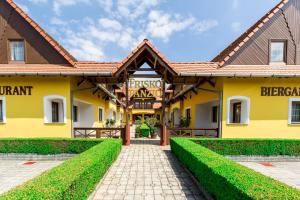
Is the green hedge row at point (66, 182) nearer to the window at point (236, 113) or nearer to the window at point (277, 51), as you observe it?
the window at point (236, 113)

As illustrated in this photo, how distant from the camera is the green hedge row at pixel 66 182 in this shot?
2.97 metres

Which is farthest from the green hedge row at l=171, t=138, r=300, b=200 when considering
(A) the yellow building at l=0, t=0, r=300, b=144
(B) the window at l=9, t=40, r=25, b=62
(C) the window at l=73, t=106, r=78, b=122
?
(B) the window at l=9, t=40, r=25, b=62

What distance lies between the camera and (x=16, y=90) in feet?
34.9

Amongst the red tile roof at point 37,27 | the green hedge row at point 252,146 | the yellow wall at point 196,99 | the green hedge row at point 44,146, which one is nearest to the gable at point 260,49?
the yellow wall at point 196,99

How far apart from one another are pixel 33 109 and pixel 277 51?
16608 mm

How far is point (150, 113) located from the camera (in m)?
40.4

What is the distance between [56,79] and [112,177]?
298 inches

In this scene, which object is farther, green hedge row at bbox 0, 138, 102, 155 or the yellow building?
the yellow building

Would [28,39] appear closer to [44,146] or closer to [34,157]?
[44,146]

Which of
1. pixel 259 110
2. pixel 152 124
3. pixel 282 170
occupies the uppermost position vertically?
pixel 259 110

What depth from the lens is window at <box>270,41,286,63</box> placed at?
11469 millimetres

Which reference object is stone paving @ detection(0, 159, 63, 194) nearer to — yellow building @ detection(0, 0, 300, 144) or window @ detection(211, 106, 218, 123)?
yellow building @ detection(0, 0, 300, 144)

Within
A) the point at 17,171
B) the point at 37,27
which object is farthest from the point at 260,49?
the point at 17,171

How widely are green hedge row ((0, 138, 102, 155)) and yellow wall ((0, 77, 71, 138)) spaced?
1.45 m
